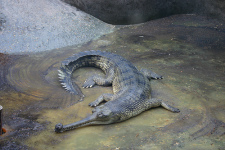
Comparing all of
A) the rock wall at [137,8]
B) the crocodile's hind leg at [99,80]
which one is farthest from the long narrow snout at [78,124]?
the rock wall at [137,8]

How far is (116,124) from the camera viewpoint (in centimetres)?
428

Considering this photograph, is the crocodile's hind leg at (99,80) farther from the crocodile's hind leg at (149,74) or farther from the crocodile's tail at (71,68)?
the crocodile's hind leg at (149,74)

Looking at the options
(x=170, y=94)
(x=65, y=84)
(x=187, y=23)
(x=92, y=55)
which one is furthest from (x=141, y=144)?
(x=187, y=23)

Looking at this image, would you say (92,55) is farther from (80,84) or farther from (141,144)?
(141,144)

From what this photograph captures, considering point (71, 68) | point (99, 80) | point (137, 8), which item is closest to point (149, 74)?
point (99, 80)

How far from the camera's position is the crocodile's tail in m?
5.24

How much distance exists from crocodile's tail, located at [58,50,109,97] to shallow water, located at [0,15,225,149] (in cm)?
14

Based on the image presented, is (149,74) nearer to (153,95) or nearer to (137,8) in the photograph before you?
(153,95)

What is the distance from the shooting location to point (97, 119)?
4117 millimetres

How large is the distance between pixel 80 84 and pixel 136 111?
1663 mm

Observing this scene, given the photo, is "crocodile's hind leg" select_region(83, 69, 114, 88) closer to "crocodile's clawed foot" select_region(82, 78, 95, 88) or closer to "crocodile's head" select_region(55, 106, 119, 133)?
"crocodile's clawed foot" select_region(82, 78, 95, 88)

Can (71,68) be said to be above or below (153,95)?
above

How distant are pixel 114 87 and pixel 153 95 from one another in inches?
33.4

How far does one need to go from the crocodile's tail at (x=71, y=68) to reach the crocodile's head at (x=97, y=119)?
1.05 metres
